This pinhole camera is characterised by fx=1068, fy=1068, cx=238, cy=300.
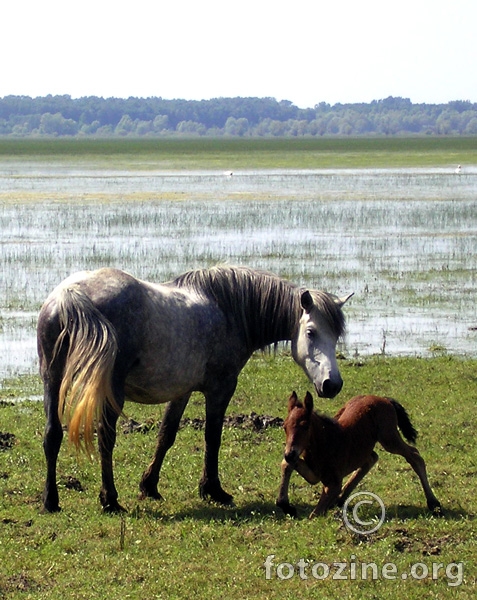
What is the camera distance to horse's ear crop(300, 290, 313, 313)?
782 centimetres

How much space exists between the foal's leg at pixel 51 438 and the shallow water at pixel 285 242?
6.00 meters

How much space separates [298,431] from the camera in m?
7.13

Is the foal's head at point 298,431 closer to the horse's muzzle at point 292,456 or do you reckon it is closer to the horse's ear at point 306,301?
the horse's muzzle at point 292,456

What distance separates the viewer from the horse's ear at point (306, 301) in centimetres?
782

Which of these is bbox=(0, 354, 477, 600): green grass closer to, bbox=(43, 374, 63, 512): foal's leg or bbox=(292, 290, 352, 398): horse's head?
bbox=(43, 374, 63, 512): foal's leg

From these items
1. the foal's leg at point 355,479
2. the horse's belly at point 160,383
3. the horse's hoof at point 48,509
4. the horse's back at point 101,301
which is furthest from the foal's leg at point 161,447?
the foal's leg at point 355,479

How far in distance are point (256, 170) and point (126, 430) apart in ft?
181

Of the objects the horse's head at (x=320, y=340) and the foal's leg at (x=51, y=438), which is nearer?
the foal's leg at (x=51, y=438)

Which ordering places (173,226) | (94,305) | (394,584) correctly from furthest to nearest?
1. (173,226)
2. (94,305)
3. (394,584)

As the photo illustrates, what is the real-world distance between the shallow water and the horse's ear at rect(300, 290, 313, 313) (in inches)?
235

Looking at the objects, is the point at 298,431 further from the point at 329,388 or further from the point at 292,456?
the point at 329,388

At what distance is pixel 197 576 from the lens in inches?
242

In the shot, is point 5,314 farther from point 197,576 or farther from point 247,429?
point 197,576

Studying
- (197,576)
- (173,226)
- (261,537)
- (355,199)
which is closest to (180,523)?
(261,537)
